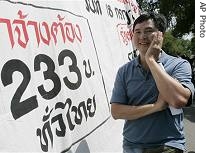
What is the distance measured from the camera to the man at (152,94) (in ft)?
8.70

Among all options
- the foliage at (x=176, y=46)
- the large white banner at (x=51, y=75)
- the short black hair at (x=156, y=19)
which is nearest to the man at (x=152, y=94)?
the short black hair at (x=156, y=19)

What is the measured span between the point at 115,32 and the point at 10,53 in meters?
2.17

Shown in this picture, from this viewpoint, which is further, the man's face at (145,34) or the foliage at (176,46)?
the foliage at (176,46)

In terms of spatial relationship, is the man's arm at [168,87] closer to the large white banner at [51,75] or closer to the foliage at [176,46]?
the large white banner at [51,75]

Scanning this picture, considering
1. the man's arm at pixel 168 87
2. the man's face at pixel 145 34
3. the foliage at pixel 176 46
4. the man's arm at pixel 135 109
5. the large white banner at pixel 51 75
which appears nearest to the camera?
the large white banner at pixel 51 75

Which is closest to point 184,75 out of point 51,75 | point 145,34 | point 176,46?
point 145,34

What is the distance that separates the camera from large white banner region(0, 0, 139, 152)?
242 cm

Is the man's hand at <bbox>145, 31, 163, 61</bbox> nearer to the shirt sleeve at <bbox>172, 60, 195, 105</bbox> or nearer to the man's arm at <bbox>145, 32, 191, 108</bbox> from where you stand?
the man's arm at <bbox>145, 32, 191, 108</bbox>

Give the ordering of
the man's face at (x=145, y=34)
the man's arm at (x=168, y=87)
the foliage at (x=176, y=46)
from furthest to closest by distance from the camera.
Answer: the foliage at (x=176, y=46), the man's face at (x=145, y=34), the man's arm at (x=168, y=87)

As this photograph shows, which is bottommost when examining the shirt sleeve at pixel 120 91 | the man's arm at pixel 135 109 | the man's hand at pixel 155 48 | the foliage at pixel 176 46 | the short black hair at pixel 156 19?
the foliage at pixel 176 46

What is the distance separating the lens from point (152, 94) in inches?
110

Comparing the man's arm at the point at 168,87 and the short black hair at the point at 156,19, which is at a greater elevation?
the short black hair at the point at 156,19

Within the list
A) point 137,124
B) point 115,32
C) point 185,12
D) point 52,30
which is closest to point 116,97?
point 137,124

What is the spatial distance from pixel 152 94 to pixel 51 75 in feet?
2.11
